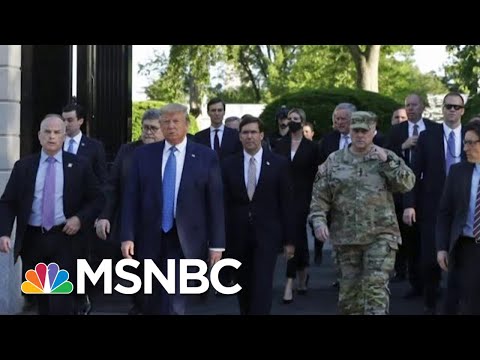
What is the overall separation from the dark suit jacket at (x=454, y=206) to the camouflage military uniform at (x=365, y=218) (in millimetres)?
430

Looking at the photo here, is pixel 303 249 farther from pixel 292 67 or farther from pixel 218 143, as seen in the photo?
pixel 292 67

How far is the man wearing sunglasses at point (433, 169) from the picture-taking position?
434 inches

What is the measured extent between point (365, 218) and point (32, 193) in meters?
2.95

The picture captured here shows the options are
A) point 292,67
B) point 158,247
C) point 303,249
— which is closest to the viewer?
point 158,247

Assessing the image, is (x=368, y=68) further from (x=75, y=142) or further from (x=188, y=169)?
(x=188, y=169)

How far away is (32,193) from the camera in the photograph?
9.23m

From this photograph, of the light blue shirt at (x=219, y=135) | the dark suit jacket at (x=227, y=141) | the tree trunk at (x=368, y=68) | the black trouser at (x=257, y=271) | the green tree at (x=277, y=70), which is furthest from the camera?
the green tree at (x=277, y=70)

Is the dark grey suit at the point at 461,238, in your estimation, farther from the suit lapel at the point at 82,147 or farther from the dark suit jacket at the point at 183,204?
the suit lapel at the point at 82,147

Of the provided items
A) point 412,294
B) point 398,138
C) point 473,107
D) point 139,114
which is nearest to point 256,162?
point 398,138

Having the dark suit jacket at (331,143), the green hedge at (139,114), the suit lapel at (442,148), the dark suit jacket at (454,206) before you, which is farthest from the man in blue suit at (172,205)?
the green hedge at (139,114)
